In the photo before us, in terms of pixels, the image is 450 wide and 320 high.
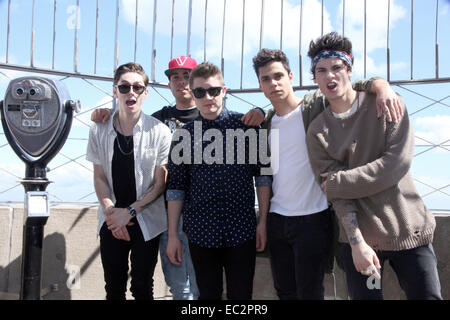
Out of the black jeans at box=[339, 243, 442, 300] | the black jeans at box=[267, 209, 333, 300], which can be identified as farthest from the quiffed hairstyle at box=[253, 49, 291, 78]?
the black jeans at box=[339, 243, 442, 300]

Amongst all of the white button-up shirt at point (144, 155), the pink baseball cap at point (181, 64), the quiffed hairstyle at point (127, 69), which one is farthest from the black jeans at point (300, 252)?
the pink baseball cap at point (181, 64)

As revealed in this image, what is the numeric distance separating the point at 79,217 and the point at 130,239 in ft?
3.22

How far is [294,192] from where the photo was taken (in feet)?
6.98

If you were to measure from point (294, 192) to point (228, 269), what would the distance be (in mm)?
520

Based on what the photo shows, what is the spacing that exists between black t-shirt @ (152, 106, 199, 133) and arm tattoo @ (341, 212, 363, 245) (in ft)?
4.22

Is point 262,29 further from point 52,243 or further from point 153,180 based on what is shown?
point 52,243

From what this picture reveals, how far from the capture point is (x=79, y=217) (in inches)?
126

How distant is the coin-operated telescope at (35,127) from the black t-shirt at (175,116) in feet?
1.98

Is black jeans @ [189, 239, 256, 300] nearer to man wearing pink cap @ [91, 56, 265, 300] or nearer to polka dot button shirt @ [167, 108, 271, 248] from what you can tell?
polka dot button shirt @ [167, 108, 271, 248]

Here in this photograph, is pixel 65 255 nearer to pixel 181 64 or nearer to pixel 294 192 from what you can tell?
pixel 181 64

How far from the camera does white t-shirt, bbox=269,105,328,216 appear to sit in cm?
210

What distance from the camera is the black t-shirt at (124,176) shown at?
244 centimetres

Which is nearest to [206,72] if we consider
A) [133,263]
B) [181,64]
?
[181,64]

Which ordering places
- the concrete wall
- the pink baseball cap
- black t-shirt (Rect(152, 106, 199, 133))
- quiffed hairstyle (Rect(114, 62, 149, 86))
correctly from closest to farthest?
quiffed hairstyle (Rect(114, 62, 149, 86)) → black t-shirt (Rect(152, 106, 199, 133)) → the pink baseball cap → the concrete wall
